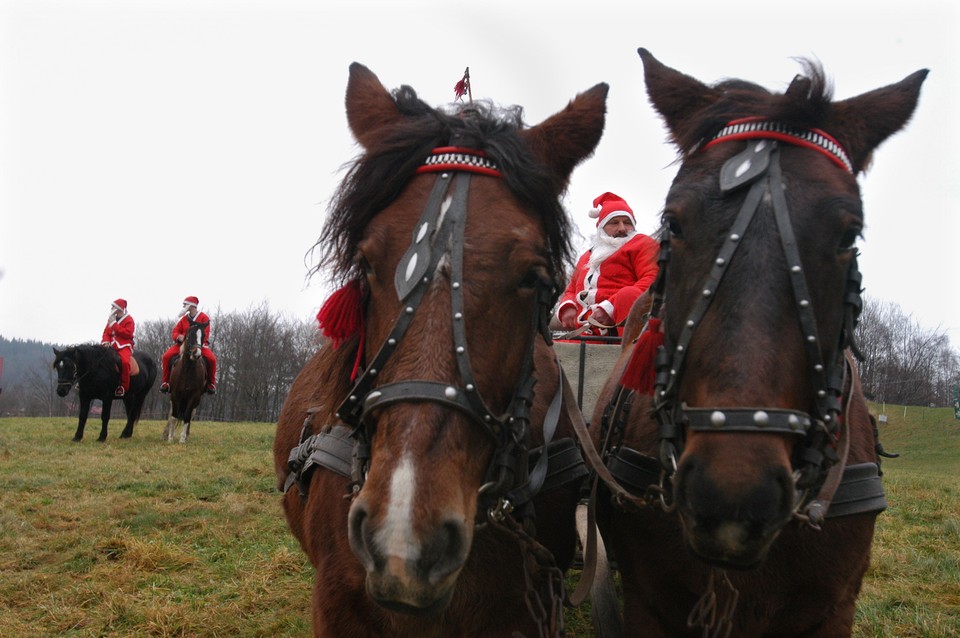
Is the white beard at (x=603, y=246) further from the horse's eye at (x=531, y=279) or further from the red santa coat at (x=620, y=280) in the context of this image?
the horse's eye at (x=531, y=279)

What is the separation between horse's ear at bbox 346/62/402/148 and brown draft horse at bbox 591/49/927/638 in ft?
3.58

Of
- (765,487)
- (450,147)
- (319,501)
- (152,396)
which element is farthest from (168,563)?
(152,396)

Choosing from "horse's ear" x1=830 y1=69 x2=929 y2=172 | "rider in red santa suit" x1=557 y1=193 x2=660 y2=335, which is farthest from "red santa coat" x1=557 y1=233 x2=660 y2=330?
"horse's ear" x1=830 y1=69 x2=929 y2=172

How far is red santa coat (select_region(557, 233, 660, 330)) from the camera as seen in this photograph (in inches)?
166

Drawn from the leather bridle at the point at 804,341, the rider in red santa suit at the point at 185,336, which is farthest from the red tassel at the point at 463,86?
the rider in red santa suit at the point at 185,336

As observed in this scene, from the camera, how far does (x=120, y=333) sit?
53.2ft

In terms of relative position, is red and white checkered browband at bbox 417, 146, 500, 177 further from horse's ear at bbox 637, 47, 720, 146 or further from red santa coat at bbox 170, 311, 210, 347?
red santa coat at bbox 170, 311, 210, 347

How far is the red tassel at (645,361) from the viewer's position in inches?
99.4

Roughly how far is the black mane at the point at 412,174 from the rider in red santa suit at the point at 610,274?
1.66m

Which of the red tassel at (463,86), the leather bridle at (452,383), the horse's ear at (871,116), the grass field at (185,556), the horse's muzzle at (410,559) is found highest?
the red tassel at (463,86)

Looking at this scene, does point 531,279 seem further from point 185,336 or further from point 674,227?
point 185,336

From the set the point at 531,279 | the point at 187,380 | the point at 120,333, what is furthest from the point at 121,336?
the point at 531,279

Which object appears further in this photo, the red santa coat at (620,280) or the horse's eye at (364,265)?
the red santa coat at (620,280)

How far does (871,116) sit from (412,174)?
1.68 meters
